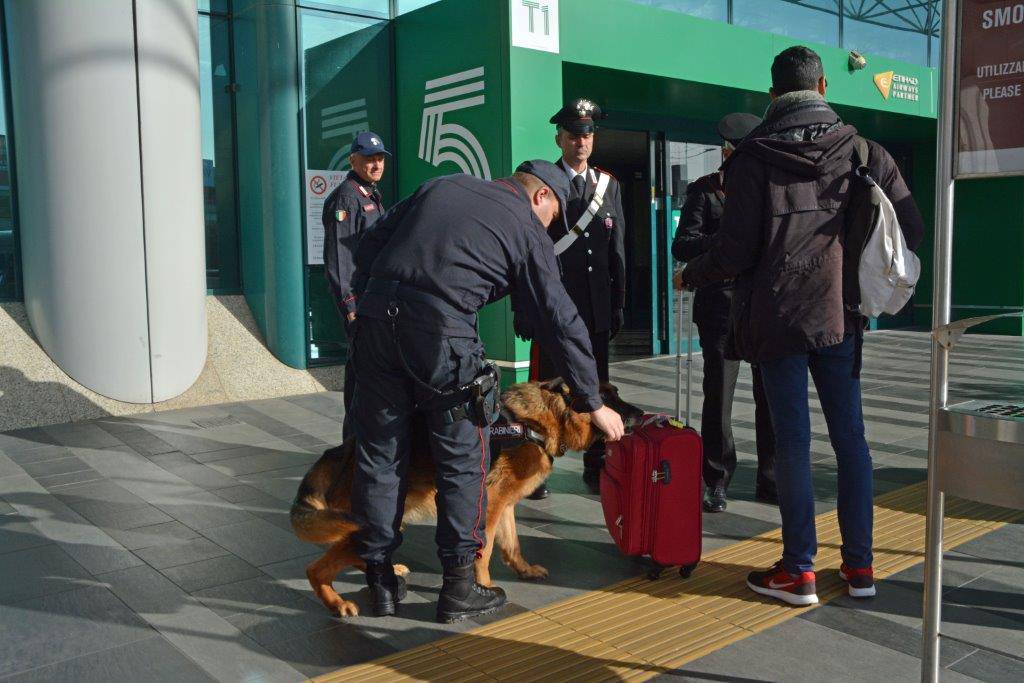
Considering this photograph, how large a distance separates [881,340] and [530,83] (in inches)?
323

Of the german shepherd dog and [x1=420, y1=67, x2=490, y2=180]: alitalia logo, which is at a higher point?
[x1=420, y1=67, x2=490, y2=180]: alitalia logo

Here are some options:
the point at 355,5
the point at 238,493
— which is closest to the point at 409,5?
the point at 355,5

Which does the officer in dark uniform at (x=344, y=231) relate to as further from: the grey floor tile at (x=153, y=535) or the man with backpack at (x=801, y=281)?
the man with backpack at (x=801, y=281)

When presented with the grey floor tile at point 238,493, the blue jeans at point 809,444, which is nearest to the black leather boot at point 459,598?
the blue jeans at point 809,444

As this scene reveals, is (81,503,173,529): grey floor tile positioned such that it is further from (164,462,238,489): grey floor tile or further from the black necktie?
the black necktie

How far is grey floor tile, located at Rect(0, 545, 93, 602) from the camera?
149 inches

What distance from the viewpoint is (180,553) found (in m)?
4.26

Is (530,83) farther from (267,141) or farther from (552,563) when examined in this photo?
(552,563)

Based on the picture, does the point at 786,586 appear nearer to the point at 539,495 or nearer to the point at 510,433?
the point at 510,433

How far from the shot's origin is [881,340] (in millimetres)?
13609

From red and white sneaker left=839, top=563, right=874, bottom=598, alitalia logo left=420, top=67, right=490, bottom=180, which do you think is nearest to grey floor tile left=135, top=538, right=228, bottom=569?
red and white sneaker left=839, top=563, right=874, bottom=598

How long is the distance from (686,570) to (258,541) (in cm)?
209

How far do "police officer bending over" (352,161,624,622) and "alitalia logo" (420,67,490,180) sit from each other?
4784 millimetres

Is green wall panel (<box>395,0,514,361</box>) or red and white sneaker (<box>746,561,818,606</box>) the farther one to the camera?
green wall panel (<box>395,0,514,361</box>)
